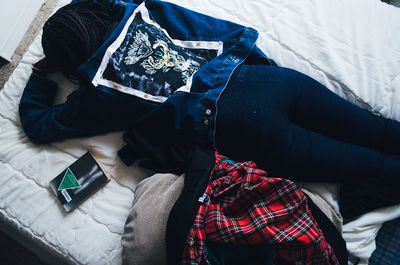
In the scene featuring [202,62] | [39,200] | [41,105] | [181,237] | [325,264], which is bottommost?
[39,200]

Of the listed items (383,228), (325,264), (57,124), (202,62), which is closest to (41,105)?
(57,124)

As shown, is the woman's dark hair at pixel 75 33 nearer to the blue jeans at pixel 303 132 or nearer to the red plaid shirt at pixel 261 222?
the blue jeans at pixel 303 132

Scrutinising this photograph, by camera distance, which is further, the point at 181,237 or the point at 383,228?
the point at 383,228

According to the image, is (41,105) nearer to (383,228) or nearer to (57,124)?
(57,124)

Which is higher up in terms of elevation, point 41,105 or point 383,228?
point 383,228

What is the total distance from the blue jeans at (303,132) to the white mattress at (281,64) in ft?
0.26

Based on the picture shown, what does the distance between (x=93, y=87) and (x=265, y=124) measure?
1.61 feet

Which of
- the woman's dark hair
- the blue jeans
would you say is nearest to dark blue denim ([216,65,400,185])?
the blue jeans

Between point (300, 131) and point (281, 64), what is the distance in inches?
9.5

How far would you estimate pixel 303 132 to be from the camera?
72cm

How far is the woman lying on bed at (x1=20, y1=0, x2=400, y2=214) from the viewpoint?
2.29 feet

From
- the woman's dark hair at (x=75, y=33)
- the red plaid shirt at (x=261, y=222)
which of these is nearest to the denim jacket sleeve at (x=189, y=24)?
the woman's dark hair at (x=75, y=33)

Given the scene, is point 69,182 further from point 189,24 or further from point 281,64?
point 281,64

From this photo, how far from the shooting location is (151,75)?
0.75m
